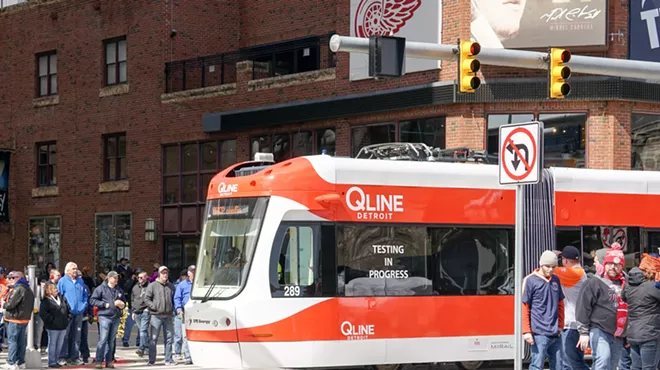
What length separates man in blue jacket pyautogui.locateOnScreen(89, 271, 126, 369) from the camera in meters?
20.5

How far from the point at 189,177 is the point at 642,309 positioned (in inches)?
905

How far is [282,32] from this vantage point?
3369cm

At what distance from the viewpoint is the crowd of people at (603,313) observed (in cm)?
1294

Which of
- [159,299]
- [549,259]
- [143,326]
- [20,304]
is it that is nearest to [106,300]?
[159,299]

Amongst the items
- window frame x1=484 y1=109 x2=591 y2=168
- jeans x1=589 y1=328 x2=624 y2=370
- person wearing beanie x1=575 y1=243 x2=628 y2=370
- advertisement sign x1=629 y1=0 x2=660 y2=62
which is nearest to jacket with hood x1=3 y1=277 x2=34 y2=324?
person wearing beanie x1=575 y1=243 x2=628 y2=370

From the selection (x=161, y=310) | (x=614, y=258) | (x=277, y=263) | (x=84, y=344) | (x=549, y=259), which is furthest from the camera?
(x=84, y=344)

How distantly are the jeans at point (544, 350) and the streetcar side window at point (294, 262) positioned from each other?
3.69 m

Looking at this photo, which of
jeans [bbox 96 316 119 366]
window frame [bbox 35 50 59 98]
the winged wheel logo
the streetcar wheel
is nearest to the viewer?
the streetcar wheel

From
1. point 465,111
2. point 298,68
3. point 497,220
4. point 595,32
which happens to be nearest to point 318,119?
point 298,68

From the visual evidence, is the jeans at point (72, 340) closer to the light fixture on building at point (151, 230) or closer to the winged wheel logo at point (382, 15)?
the winged wheel logo at point (382, 15)

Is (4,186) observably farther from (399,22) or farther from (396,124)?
(399,22)

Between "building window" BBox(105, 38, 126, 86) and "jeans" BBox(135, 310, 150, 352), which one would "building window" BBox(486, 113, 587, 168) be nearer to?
"jeans" BBox(135, 310, 150, 352)

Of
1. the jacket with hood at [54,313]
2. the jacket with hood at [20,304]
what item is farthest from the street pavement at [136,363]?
the jacket with hood at [20,304]

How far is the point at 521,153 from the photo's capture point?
35.9 ft
